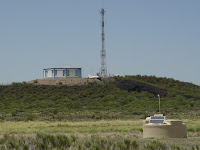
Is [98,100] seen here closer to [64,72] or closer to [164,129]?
[64,72]

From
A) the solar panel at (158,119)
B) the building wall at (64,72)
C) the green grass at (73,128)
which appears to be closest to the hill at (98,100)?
the building wall at (64,72)

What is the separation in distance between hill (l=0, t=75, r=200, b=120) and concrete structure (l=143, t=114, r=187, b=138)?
22187mm

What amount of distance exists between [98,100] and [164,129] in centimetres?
4422

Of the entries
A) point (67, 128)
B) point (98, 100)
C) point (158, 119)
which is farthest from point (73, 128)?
point (98, 100)

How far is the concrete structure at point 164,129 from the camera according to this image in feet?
79.0

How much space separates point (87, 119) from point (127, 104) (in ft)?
58.6

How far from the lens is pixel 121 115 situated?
49.3 m

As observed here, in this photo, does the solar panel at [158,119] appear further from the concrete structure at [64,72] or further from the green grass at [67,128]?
the concrete structure at [64,72]

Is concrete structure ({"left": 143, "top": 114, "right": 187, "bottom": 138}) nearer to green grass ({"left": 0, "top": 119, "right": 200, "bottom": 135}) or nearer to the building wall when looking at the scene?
green grass ({"left": 0, "top": 119, "right": 200, "bottom": 135})

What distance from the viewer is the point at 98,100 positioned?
2685 inches

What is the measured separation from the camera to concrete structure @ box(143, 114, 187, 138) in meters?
24.1

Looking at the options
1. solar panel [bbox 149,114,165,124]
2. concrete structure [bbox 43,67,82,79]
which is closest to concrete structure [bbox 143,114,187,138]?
solar panel [bbox 149,114,165,124]

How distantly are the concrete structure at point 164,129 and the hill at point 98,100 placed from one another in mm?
22187

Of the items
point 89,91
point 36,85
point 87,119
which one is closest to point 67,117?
point 87,119
